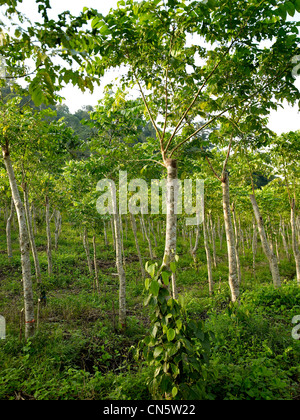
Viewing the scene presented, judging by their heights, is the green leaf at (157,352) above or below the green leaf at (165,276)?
below

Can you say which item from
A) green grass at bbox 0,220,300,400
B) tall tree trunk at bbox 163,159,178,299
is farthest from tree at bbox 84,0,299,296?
green grass at bbox 0,220,300,400

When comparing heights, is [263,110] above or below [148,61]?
below

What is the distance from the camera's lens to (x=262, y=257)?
75.1 feet

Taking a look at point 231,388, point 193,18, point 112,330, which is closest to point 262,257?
point 112,330

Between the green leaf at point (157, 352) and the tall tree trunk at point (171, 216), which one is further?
the tall tree trunk at point (171, 216)

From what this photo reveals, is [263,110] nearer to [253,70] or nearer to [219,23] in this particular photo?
[253,70]

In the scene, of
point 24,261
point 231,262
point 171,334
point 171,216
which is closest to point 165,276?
point 171,334

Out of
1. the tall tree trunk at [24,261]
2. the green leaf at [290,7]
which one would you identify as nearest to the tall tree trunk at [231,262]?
the green leaf at [290,7]

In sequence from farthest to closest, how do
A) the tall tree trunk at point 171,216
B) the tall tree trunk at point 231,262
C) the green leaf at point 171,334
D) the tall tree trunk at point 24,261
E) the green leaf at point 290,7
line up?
the tall tree trunk at point 231,262 < the tall tree trunk at point 24,261 < the tall tree trunk at point 171,216 < the green leaf at point 171,334 < the green leaf at point 290,7

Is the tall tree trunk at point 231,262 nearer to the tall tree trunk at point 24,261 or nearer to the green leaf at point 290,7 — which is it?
the green leaf at point 290,7

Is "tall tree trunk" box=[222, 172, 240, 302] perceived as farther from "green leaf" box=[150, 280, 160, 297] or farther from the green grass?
"green leaf" box=[150, 280, 160, 297]
